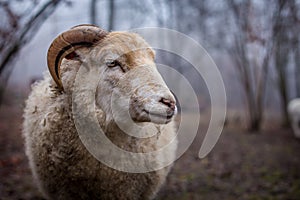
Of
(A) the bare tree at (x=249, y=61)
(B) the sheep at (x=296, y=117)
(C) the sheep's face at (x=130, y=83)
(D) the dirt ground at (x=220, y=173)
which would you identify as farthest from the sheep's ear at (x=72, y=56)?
(A) the bare tree at (x=249, y=61)

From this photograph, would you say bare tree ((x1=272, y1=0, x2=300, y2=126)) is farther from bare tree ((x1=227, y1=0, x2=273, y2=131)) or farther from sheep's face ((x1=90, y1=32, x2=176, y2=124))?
sheep's face ((x1=90, y1=32, x2=176, y2=124))

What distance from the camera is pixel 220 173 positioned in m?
6.09

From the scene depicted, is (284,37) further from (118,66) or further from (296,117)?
(118,66)

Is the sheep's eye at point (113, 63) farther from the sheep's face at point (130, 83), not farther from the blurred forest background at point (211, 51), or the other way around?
the blurred forest background at point (211, 51)

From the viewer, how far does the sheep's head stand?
7.17ft

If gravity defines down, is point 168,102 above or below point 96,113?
above

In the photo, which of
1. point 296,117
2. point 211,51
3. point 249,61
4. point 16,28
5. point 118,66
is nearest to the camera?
point 118,66

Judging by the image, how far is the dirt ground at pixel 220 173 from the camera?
4.78 meters

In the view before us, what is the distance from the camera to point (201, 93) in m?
27.3

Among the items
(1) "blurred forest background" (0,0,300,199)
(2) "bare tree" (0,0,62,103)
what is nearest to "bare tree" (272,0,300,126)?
(1) "blurred forest background" (0,0,300,199)

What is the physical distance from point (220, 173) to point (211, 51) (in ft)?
32.5

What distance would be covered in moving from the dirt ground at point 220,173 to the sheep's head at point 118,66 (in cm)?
182

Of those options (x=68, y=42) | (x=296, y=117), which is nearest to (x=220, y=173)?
(x=68, y=42)

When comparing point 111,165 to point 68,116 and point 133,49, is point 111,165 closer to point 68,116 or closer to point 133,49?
point 68,116
